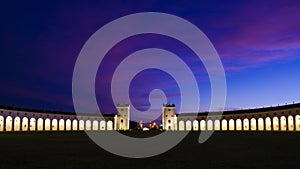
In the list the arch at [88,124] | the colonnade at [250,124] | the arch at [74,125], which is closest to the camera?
the colonnade at [250,124]

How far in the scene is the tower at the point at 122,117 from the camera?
102 m

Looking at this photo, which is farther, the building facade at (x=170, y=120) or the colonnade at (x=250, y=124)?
the building facade at (x=170, y=120)

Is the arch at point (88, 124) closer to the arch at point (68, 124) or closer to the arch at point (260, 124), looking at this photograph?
the arch at point (68, 124)

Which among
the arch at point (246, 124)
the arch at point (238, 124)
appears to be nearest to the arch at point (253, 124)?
the arch at point (246, 124)

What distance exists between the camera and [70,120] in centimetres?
9219

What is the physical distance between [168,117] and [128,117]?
12862 mm

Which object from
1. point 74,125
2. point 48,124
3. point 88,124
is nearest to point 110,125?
point 88,124

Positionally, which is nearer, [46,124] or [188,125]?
[46,124]

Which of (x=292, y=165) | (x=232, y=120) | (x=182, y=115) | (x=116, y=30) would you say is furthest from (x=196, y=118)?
(x=292, y=165)

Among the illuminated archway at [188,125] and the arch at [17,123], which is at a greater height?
the arch at [17,123]

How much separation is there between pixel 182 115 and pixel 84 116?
30.4m

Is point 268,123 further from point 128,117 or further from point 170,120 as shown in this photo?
point 128,117

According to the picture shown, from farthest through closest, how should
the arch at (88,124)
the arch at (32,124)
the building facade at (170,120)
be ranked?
the arch at (88,124), the arch at (32,124), the building facade at (170,120)

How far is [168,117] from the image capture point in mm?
104625
